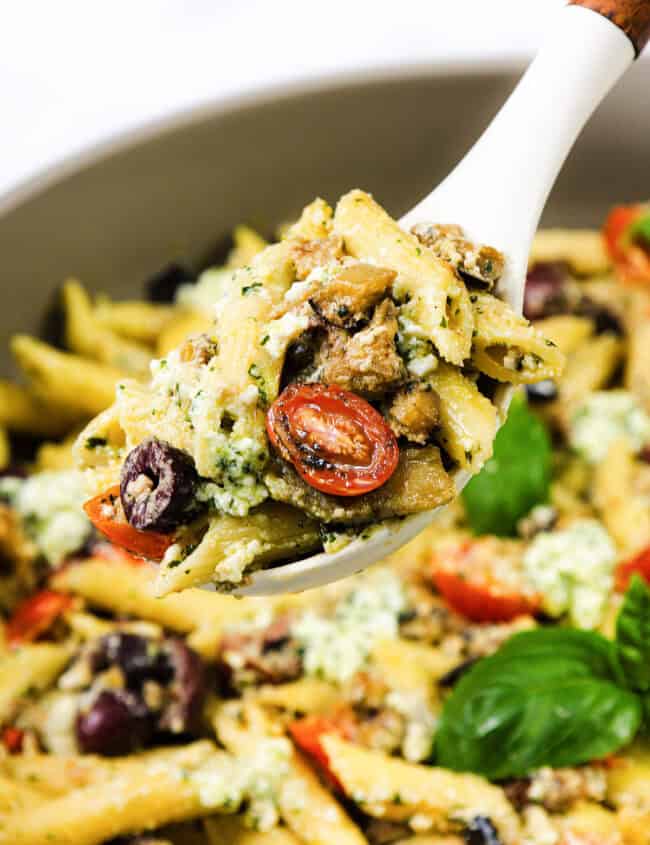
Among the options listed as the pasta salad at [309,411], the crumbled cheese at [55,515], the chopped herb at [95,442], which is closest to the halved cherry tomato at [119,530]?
the pasta salad at [309,411]

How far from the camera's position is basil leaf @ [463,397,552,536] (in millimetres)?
2916

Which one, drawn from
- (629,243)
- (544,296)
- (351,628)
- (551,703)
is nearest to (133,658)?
(351,628)

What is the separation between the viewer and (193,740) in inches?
105

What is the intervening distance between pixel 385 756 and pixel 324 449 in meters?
1.08

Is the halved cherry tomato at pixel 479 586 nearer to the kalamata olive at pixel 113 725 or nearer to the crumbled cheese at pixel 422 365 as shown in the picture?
the kalamata olive at pixel 113 725

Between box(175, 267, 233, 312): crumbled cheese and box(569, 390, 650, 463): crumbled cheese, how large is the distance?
1284mm

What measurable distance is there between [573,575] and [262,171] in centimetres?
193

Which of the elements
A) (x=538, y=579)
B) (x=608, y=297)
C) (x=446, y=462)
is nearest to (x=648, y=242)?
(x=608, y=297)

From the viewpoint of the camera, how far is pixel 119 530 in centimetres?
180

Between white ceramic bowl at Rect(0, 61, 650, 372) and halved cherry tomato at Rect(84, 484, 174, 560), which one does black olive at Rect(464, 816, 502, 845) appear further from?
white ceramic bowl at Rect(0, 61, 650, 372)

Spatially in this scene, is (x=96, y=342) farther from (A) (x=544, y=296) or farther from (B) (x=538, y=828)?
(B) (x=538, y=828)

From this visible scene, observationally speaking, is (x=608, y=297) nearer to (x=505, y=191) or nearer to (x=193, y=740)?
(x=505, y=191)

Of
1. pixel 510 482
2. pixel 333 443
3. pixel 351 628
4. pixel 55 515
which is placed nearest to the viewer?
pixel 333 443

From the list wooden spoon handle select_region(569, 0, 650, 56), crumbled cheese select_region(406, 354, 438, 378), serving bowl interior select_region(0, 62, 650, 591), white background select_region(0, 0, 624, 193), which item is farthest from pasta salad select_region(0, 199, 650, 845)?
white background select_region(0, 0, 624, 193)
